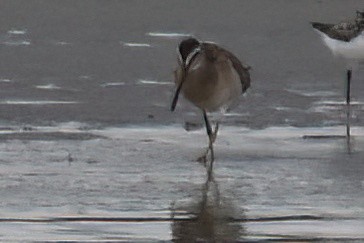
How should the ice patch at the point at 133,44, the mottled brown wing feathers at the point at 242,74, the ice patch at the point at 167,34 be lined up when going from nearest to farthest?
the mottled brown wing feathers at the point at 242,74
the ice patch at the point at 133,44
the ice patch at the point at 167,34

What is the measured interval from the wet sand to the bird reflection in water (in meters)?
0.01

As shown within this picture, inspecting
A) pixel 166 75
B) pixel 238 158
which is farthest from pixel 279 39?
pixel 238 158

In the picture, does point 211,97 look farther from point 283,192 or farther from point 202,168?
point 283,192

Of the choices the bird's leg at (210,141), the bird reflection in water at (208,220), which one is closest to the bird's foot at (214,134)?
the bird's leg at (210,141)

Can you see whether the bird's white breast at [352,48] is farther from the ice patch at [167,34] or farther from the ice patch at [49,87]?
the ice patch at [49,87]

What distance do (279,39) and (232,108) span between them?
4.24 m

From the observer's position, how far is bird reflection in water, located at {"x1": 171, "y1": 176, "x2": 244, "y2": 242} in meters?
8.07

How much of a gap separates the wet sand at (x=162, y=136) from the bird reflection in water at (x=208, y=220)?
0.01 meters

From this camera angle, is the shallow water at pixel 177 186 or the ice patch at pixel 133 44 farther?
the ice patch at pixel 133 44

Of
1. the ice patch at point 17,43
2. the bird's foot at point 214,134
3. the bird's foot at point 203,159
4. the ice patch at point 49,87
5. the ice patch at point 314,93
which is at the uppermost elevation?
the bird's foot at point 203,159

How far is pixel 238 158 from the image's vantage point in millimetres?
10430

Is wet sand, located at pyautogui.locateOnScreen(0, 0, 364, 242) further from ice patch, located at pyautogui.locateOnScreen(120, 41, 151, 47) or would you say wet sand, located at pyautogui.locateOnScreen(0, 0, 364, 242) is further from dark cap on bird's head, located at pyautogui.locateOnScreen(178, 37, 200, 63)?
dark cap on bird's head, located at pyautogui.locateOnScreen(178, 37, 200, 63)

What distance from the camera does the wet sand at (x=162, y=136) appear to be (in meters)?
8.51

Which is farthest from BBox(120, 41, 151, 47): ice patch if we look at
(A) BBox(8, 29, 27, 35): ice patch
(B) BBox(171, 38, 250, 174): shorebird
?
(B) BBox(171, 38, 250, 174): shorebird
